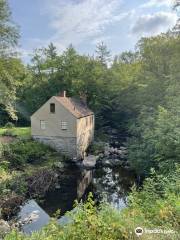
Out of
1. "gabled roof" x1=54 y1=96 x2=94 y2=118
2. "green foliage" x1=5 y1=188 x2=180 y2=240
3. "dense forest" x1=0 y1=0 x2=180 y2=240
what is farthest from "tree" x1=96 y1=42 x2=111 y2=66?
"green foliage" x1=5 y1=188 x2=180 y2=240

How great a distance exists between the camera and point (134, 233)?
5.91 meters

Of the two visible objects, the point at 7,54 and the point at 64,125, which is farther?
the point at 64,125

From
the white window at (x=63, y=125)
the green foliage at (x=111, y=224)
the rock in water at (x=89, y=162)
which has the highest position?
the white window at (x=63, y=125)

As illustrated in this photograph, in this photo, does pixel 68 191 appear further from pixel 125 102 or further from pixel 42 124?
pixel 125 102

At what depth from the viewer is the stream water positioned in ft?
54.9

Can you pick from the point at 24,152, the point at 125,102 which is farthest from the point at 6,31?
the point at 125,102

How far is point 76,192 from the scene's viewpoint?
21.1 m

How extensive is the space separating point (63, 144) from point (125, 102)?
559 inches

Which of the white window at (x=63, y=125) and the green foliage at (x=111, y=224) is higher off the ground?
the white window at (x=63, y=125)

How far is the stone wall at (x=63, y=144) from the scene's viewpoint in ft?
95.1

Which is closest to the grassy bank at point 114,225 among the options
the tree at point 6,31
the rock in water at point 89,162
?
the tree at point 6,31

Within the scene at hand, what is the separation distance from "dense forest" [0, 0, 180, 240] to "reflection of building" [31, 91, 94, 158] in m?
3.12

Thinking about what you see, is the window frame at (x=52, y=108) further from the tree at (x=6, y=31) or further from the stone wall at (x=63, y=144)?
the tree at (x=6, y=31)

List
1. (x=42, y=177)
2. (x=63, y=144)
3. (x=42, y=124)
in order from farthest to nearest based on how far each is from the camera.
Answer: (x=42, y=124) → (x=63, y=144) → (x=42, y=177)
